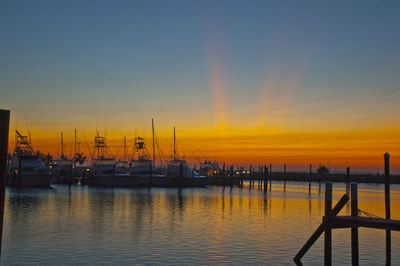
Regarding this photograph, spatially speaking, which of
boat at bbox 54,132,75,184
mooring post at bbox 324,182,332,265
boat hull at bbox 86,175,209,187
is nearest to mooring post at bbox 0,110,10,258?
mooring post at bbox 324,182,332,265

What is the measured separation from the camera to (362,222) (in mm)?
17000

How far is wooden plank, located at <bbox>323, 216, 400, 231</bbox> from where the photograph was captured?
53.1 ft

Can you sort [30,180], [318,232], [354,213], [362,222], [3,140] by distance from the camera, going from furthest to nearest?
[30,180] < [318,232] < [354,213] < [362,222] < [3,140]

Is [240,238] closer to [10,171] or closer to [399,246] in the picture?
[399,246]

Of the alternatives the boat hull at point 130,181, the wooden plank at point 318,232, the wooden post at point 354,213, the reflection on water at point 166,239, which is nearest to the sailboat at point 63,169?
the boat hull at point 130,181

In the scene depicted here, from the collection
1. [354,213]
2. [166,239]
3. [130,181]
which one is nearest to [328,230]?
[354,213]

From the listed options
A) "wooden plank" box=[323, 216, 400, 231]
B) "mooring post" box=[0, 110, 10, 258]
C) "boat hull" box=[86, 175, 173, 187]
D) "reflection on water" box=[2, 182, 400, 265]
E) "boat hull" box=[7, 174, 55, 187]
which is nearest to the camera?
"mooring post" box=[0, 110, 10, 258]

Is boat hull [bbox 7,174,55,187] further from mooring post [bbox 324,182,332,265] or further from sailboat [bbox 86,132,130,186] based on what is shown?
mooring post [bbox 324,182,332,265]

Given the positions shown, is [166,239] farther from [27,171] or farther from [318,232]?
[27,171]

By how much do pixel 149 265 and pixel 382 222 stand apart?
391 inches

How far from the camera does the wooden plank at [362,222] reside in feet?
53.1

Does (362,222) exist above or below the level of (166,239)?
above

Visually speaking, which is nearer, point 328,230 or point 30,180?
point 328,230

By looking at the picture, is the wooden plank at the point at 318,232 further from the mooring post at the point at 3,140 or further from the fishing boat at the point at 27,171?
the fishing boat at the point at 27,171
